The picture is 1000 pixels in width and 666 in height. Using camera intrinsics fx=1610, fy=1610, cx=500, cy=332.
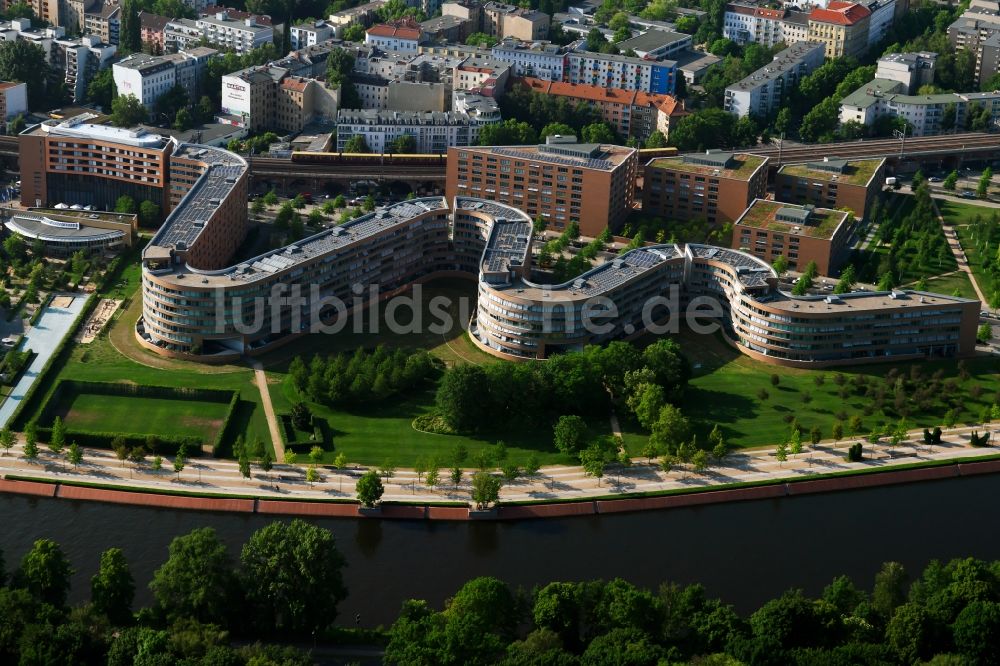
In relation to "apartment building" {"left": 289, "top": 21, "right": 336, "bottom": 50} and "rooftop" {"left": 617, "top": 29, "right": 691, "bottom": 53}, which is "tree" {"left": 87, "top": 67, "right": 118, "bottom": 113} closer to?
"apartment building" {"left": 289, "top": 21, "right": 336, "bottom": 50}

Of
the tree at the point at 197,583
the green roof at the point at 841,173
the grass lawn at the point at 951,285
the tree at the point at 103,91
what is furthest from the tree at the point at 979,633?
the tree at the point at 103,91

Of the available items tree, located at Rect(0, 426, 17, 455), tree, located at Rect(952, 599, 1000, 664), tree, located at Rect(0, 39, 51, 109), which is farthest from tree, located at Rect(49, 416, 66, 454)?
tree, located at Rect(0, 39, 51, 109)

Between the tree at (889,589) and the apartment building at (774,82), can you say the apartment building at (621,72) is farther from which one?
the tree at (889,589)

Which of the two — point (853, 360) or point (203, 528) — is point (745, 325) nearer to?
point (853, 360)

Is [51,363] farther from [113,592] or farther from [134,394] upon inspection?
[113,592]

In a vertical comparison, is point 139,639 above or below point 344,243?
below

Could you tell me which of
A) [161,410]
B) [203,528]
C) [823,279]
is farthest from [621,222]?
[203,528]

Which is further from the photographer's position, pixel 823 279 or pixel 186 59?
pixel 186 59
